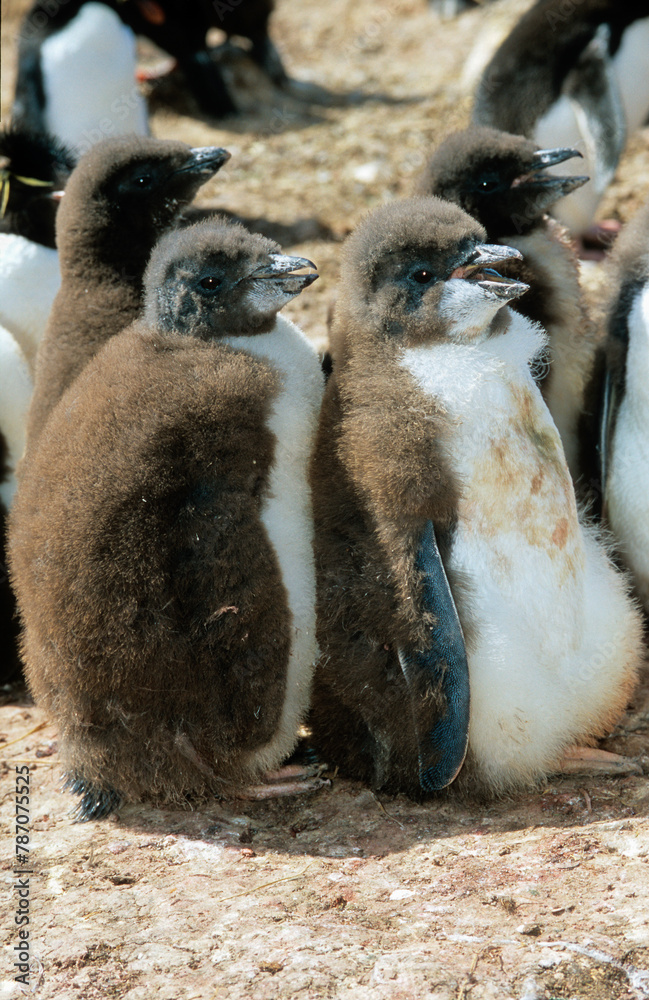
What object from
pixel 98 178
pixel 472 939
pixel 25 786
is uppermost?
pixel 98 178

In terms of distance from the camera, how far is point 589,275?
5.63 meters

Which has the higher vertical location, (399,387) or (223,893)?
(399,387)

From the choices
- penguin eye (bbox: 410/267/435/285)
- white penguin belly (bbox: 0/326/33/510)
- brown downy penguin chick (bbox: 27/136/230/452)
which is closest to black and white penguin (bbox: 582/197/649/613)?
penguin eye (bbox: 410/267/435/285)

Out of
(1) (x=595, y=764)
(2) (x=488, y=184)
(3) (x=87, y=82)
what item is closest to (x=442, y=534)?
(1) (x=595, y=764)

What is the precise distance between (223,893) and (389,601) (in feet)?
2.67

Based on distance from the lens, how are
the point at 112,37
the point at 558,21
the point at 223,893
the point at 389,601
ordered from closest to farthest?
the point at 223,893 < the point at 389,601 < the point at 558,21 < the point at 112,37

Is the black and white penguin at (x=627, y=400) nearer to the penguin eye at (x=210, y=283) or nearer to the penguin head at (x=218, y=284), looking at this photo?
the penguin head at (x=218, y=284)

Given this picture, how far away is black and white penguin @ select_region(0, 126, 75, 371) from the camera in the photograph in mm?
4504

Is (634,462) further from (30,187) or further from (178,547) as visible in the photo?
(30,187)

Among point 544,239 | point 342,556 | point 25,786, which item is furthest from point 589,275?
point 25,786

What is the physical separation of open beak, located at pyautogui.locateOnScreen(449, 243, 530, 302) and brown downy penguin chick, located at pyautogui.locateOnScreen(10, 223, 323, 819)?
1.53ft

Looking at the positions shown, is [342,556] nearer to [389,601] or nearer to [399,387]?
[389,601]

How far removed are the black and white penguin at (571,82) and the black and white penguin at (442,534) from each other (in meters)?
3.83

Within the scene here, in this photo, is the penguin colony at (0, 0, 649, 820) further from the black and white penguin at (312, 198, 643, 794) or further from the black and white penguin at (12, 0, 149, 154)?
the black and white penguin at (12, 0, 149, 154)
